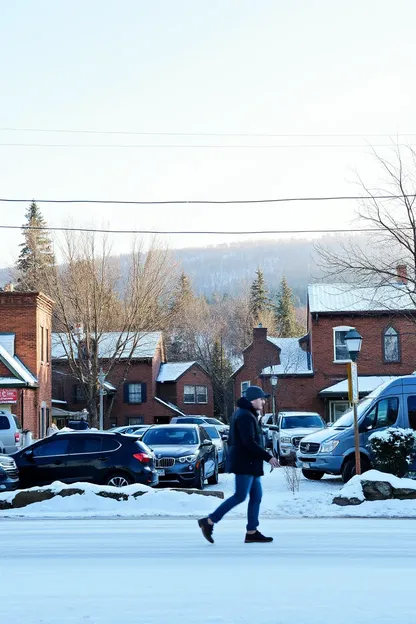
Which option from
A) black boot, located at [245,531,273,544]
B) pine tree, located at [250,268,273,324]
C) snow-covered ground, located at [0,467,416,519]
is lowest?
snow-covered ground, located at [0,467,416,519]

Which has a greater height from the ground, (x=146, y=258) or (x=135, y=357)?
(x=146, y=258)

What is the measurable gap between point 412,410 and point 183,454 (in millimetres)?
5411

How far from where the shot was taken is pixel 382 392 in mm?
21078

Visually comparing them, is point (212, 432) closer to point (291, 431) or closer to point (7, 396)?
point (291, 431)

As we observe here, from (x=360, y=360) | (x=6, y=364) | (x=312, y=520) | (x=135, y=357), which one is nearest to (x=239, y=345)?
(x=135, y=357)

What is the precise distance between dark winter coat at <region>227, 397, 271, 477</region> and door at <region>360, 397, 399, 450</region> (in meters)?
10.5

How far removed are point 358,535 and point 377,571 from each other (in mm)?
2975

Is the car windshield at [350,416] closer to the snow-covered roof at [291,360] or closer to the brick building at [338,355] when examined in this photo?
the brick building at [338,355]

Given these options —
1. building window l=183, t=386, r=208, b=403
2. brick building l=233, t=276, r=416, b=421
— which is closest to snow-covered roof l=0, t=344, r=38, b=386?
brick building l=233, t=276, r=416, b=421

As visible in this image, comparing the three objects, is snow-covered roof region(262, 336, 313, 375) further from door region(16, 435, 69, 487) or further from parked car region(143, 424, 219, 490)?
door region(16, 435, 69, 487)

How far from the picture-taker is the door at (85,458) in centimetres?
1842

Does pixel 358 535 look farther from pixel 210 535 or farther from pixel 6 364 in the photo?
pixel 6 364

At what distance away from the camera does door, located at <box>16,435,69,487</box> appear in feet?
60.8

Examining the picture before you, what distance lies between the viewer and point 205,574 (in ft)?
29.1
